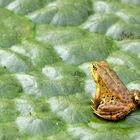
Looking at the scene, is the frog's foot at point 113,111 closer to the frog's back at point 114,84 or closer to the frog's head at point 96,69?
the frog's back at point 114,84

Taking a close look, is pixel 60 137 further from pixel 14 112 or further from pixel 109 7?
pixel 109 7

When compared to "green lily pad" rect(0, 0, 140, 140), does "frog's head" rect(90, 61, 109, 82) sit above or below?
above

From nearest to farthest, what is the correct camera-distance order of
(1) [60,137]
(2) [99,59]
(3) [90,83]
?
(1) [60,137] < (3) [90,83] < (2) [99,59]

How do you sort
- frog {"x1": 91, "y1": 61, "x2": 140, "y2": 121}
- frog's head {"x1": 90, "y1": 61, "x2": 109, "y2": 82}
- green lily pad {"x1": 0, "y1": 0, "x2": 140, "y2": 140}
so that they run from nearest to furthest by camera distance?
green lily pad {"x1": 0, "y1": 0, "x2": 140, "y2": 140} < frog {"x1": 91, "y1": 61, "x2": 140, "y2": 121} < frog's head {"x1": 90, "y1": 61, "x2": 109, "y2": 82}

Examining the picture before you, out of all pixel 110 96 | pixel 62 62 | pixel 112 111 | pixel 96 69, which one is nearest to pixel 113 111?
pixel 112 111

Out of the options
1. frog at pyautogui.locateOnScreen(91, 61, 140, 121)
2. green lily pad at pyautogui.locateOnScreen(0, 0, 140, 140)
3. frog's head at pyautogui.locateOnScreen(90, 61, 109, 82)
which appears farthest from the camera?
frog's head at pyautogui.locateOnScreen(90, 61, 109, 82)

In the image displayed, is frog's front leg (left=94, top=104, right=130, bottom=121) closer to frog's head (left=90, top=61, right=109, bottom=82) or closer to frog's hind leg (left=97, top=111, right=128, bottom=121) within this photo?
frog's hind leg (left=97, top=111, right=128, bottom=121)

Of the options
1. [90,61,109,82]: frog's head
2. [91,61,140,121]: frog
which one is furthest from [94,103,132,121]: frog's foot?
[90,61,109,82]: frog's head

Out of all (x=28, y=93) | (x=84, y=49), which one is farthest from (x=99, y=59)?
(x=28, y=93)
